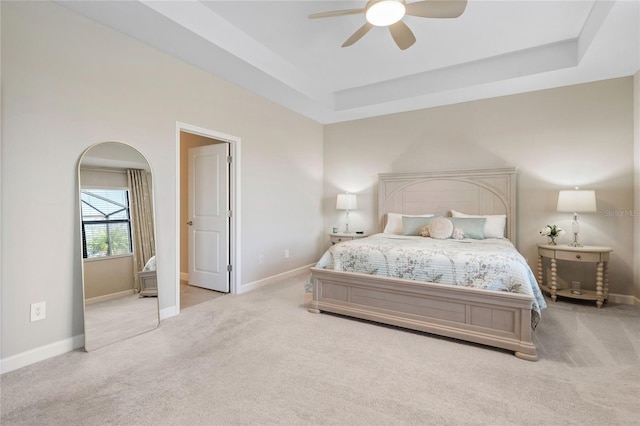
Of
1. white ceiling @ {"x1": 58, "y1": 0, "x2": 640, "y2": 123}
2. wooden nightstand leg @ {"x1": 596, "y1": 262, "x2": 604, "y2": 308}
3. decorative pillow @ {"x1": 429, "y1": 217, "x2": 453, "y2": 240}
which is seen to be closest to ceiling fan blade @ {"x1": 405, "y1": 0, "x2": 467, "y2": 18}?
white ceiling @ {"x1": 58, "y1": 0, "x2": 640, "y2": 123}

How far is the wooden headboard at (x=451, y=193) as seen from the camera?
160 inches

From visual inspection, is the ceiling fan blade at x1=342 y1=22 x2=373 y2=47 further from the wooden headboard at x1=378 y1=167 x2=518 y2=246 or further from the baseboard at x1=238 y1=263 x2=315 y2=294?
the baseboard at x1=238 y1=263 x2=315 y2=294

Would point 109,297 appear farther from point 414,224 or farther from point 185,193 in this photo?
point 414,224

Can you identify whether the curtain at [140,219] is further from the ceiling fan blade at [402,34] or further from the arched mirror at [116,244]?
the ceiling fan blade at [402,34]

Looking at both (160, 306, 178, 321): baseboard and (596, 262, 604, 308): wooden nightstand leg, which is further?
(596, 262, 604, 308): wooden nightstand leg

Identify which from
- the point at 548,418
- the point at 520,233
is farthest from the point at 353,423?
the point at 520,233

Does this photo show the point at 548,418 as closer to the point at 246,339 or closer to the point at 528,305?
the point at 528,305

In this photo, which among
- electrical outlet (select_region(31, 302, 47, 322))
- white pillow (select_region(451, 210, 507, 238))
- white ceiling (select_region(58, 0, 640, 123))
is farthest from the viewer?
white pillow (select_region(451, 210, 507, 238))

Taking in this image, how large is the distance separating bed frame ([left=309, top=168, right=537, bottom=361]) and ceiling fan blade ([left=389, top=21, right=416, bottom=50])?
2.19 metres

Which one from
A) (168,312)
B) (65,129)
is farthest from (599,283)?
(65,129)

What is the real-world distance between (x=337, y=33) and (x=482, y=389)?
3382mm

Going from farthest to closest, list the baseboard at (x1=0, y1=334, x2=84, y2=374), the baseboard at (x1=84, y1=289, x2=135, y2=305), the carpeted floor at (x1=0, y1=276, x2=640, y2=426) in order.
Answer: the baseboard at (x1=84, y1=289, x2=135, y2=305) < the baseboard at (x1=0, y1=334, x2=84, y2=374) < the carpeted floor at (x1=0, y1=276, x2=640, y2=426)

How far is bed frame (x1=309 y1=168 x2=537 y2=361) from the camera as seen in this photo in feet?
7.46

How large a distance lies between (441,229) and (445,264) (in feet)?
3.87
